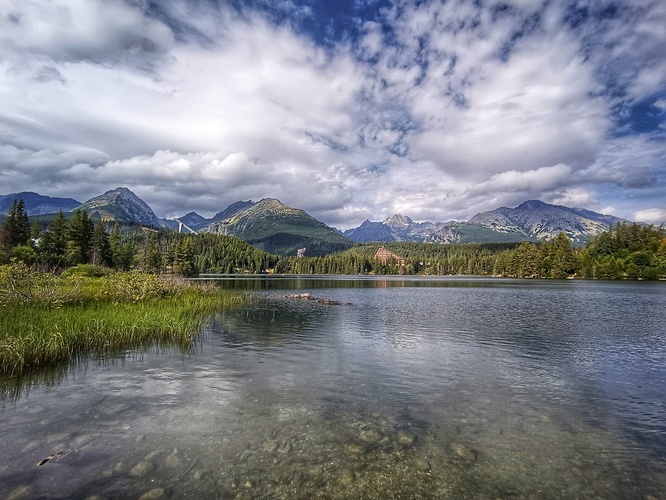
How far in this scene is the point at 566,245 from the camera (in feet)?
591

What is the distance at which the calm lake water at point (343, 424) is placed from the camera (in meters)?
9.36

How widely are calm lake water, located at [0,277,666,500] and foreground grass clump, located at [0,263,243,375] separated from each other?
1972 millimetres

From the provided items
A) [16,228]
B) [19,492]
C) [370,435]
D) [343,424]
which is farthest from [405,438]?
[16,228]

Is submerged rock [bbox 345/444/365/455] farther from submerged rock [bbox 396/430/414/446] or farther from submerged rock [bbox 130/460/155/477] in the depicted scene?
submerged rock [bbox 130/460/155/477]

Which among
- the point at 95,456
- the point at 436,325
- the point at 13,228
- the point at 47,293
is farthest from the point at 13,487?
the point at 13,228

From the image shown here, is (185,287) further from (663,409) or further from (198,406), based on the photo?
(663,409)

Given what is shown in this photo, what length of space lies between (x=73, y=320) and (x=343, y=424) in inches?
832

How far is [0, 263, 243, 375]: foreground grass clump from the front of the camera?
18969 mm

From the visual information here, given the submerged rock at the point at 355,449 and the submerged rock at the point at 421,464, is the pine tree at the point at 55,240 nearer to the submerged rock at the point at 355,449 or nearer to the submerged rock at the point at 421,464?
the submerged rock at the point at 355,449

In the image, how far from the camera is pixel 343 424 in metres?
13.1

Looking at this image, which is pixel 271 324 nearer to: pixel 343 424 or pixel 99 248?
pixel 343 424

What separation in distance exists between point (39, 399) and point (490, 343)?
94.6 ft

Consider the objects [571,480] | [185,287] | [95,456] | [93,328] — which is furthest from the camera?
[185,287]

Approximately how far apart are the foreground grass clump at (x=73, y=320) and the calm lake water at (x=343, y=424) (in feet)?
6.47
